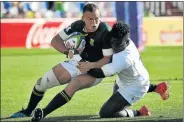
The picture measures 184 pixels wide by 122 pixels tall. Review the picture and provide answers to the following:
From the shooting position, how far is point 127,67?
7.66 m

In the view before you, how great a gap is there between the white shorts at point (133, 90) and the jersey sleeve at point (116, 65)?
1.85 ft

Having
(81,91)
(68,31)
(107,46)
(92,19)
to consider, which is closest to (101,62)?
(107,46)

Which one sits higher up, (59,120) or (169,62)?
(59,120)

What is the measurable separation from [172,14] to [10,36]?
675 cm

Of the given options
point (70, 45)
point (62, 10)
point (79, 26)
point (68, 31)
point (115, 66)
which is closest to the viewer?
point (115, 66)

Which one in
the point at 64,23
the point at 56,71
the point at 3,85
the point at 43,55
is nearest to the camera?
the point at 56,71

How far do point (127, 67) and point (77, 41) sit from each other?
30.0 inches

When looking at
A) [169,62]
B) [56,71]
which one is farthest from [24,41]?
[56,71]

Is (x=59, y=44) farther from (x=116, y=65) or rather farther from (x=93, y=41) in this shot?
(x=116, y=65)

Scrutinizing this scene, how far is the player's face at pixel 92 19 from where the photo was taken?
763 cm

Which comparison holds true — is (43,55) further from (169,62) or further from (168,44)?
(168,44)

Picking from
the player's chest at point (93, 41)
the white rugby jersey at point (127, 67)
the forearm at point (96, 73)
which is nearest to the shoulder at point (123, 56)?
the white rugby jersey at point (127, 67)

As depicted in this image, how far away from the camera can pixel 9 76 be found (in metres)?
14.3

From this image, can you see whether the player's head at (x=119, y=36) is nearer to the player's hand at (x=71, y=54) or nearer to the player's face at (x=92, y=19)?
the player's face at (x=92, y=19)
